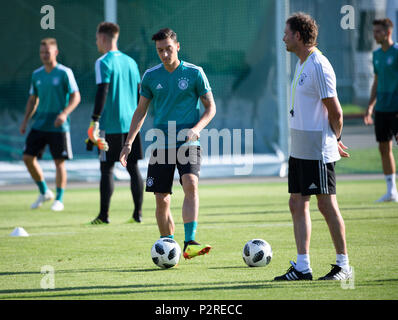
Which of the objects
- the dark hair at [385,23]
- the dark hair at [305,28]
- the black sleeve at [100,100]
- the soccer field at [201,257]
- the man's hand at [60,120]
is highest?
the dark hair at [385,23]

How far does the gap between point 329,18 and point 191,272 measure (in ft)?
65.8

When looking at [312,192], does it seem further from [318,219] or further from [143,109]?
[318,219]

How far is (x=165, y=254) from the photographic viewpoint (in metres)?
6.54

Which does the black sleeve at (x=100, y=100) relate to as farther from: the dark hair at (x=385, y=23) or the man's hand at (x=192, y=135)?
the dark hair at (x=385, y=23)

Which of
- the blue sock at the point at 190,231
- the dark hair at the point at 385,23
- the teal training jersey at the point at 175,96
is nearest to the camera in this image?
the blue sock at the point at 190,231

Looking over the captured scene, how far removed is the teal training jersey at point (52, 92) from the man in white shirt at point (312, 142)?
658 cm

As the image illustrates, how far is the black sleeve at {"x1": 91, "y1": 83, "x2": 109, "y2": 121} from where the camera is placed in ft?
32.2

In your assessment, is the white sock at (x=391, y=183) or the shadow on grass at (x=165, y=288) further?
the white sock at (x=391, y=183)

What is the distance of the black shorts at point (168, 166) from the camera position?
6941mm

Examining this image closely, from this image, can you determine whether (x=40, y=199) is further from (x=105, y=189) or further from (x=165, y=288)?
(x=165, y=288)

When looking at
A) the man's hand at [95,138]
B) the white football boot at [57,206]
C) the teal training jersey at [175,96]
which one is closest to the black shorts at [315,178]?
the teal training jersey at [175,96]

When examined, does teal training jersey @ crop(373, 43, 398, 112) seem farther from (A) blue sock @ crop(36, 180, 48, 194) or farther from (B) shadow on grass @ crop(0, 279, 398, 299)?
(B) shadow on grass @ crop(0, 279, 398, 299)

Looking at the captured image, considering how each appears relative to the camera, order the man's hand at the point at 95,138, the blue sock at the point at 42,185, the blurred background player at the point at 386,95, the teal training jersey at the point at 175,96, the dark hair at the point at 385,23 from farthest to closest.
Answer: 1. the blue sock at the point at 42,185
2. the blurred background player at the point at 386,95
3. the dark hair at the point at 385,23
4. the man's hand at the point at 95,138
5. the teal training jersey at the point at 175,96

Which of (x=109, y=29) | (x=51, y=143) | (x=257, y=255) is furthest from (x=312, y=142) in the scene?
(x=51, y=143)
